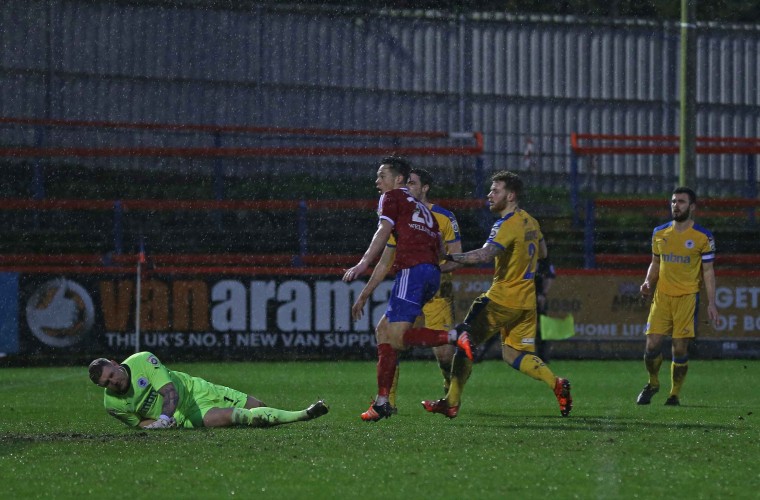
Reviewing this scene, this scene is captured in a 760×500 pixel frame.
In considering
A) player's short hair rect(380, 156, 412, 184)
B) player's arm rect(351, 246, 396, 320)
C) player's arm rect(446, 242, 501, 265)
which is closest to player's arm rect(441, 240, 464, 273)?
player's arm rect(446, 242, 501, 265)

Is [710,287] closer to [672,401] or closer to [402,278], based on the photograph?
[672,401]

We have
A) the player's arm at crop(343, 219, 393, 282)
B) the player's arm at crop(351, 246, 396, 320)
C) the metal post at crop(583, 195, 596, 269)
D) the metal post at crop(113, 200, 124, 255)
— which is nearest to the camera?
the player's arm at crop(343, 219, 393, 282)

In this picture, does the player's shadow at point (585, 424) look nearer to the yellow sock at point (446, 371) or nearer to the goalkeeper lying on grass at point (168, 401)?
the yellow sock at point (446, 371)

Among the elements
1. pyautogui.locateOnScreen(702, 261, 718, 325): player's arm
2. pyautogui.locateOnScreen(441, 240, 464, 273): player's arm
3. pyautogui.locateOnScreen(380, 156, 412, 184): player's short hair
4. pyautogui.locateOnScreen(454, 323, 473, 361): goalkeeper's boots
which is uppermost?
pyautogui.locateOnScreen(380, 156, 412, 184): player's short hair

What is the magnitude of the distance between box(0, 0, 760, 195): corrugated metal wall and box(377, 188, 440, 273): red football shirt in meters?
16.4

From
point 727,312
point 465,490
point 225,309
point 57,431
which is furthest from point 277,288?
point 465,490

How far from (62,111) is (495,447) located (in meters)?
20.8

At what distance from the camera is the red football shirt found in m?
10.4

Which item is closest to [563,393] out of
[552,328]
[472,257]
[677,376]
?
[472,257]

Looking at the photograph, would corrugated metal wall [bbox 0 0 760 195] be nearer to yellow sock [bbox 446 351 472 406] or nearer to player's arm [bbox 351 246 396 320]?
yellow sock [bbox 446 351 472 406]

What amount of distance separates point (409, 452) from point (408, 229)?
2.34 metres

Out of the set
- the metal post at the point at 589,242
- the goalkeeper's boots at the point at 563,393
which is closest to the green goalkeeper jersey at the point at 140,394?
the goalkeeper's boots at the point at 563,393

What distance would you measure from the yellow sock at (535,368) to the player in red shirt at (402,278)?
45.4 inches

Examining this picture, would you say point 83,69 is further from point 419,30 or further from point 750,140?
point 750,140
